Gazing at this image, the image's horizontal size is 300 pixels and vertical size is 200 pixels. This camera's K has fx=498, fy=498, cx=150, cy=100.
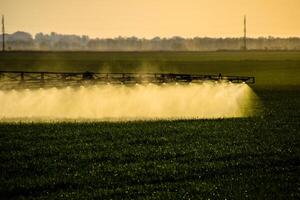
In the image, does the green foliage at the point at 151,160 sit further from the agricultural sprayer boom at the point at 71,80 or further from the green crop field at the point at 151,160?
the agricultural sprayer boom at the point at 71,80

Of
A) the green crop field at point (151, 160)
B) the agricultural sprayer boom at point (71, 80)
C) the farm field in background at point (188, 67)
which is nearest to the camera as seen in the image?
the green crop field at point (151, 160)

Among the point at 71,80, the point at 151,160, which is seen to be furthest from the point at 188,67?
the point at 151,160

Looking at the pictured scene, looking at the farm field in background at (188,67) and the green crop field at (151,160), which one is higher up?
the farm field in background at (188,67)

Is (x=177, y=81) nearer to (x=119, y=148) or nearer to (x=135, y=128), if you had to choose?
(x=135, y=128)

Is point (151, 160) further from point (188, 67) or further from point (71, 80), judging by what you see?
point (188, 67)

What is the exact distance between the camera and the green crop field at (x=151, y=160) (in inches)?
579

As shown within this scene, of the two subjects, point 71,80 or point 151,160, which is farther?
point 71,80

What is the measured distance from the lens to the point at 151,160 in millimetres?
18562

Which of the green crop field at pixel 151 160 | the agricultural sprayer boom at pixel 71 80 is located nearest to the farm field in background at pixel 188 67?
the agricultural sprayer boom at pixel 71 80

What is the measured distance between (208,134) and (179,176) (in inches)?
331

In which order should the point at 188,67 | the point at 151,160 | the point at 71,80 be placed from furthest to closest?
the point at 188,67 → the point at 71,80 → the point at 151,160

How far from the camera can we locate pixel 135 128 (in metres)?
26.3

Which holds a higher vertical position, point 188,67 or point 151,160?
point 188,67

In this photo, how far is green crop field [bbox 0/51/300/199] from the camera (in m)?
14.7
